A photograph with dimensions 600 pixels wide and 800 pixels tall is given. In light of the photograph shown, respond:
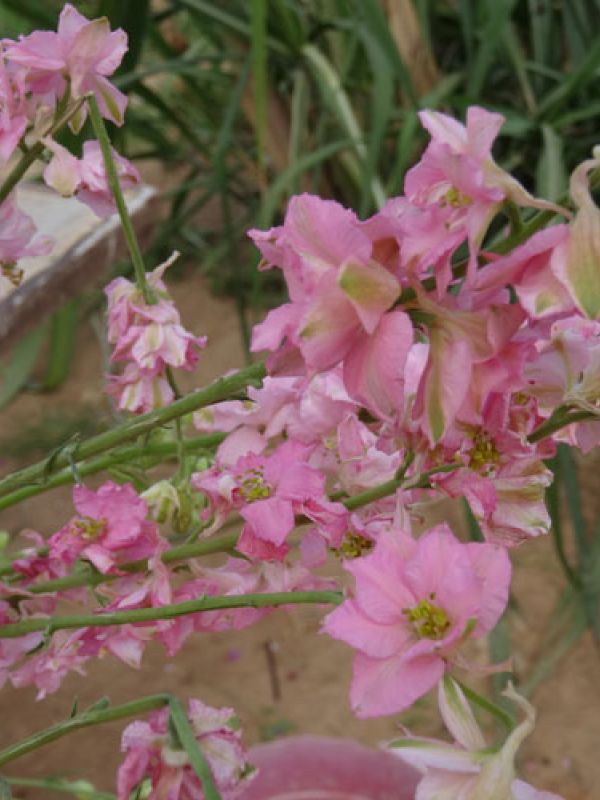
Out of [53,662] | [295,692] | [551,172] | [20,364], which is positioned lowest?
[295,692]

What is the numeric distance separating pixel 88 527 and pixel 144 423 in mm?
92

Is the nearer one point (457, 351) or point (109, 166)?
point (457, 351)

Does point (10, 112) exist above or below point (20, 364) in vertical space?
above

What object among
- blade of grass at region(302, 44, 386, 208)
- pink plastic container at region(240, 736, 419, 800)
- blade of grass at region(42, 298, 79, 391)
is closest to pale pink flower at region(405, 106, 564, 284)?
pink plastic container at region(240, 736, 419, 800)

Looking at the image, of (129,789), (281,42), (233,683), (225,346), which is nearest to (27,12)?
(281,42)

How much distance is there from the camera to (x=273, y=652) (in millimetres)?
1400

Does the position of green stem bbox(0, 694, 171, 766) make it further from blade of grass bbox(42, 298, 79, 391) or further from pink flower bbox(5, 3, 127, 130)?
blade of grass bbox(42, 298, 79, 391)

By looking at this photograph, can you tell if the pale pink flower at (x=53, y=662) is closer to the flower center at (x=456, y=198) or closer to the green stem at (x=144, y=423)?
the green stem at (x=144, y=423)

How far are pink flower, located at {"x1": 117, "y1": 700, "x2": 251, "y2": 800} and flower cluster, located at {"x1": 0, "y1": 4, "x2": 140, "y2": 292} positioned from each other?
0.19m

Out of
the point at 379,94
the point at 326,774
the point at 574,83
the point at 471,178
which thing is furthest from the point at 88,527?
the point at 574,83

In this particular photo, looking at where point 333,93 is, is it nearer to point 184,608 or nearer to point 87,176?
point 87,176

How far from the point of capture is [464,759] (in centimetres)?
27

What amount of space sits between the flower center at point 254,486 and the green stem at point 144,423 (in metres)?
0.04

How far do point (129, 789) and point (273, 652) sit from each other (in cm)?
102
